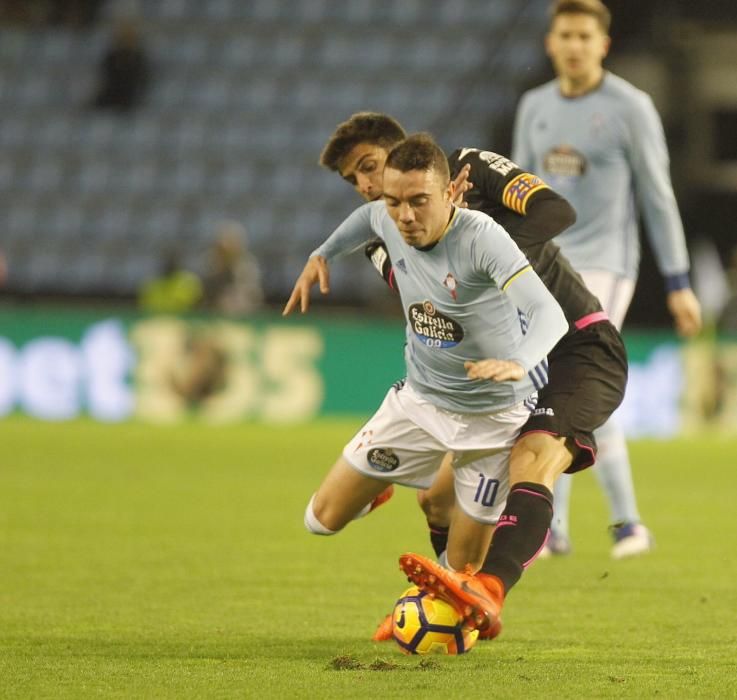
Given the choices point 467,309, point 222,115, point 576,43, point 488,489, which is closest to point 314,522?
point 488,489

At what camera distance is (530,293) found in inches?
177

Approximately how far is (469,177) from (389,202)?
27.6 inches

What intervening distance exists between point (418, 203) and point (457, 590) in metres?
1.12

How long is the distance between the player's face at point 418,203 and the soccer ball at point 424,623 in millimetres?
1034

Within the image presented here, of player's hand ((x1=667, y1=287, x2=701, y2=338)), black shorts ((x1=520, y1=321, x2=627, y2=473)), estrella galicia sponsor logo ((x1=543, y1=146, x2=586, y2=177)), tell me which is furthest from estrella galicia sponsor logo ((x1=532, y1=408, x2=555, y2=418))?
estrella galicia sponsor logo ((x1=543, y1=146, x2=586, y2=177))

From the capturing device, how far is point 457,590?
4281 mm

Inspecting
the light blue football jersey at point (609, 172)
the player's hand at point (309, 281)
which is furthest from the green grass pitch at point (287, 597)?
the light blue football jersey at point (609, 172)

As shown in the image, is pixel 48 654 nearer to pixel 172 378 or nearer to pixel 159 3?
pixel 172 378

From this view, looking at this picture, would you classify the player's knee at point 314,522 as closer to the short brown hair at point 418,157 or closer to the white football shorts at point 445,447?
the white football shorts at point 445,447

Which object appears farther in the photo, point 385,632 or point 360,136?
point 360,136

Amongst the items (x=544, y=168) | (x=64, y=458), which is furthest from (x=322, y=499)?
(x=64, y=458)

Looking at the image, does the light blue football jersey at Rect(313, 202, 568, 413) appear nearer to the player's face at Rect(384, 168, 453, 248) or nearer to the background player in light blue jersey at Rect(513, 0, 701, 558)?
the player's face at Rect(384, 168, 453, 248)

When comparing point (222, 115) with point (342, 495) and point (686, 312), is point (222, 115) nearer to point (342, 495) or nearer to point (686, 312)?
point (686, 312)

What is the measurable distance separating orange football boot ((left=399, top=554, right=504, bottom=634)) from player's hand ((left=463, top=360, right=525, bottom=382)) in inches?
21.8
